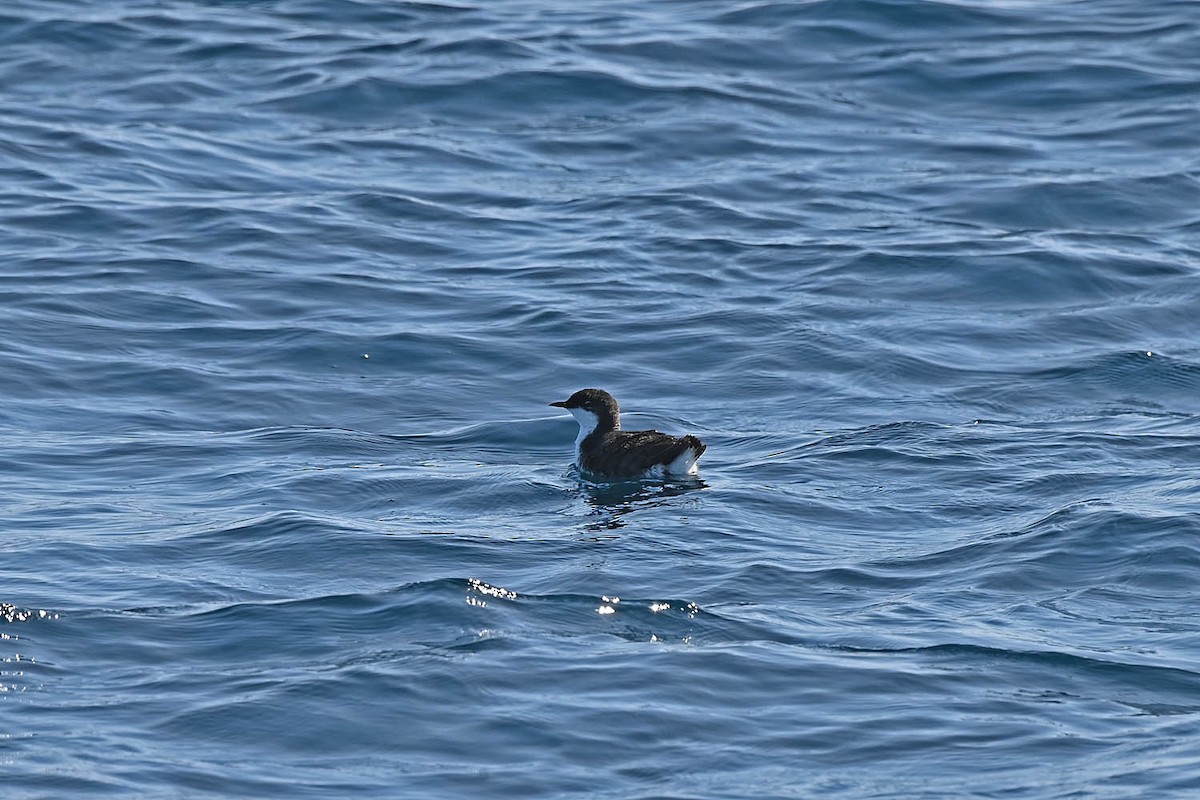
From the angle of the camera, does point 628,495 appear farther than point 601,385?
No

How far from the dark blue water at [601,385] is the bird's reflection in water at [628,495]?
5 centimetres

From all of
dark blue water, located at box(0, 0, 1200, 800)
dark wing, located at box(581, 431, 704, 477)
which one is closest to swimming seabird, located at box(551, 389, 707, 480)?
dark wing, located at box(581, 431, 704, 477)

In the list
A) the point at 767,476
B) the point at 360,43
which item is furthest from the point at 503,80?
the point at 767,476

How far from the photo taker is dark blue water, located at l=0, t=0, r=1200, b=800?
304 inches

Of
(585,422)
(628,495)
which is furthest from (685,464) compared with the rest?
(585,422)

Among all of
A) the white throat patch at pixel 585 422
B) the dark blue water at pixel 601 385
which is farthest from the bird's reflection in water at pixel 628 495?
the white throat patch at pixel 585 422

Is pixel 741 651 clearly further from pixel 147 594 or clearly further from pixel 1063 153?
pixel 1063 153

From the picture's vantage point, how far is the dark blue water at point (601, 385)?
7.73 meters

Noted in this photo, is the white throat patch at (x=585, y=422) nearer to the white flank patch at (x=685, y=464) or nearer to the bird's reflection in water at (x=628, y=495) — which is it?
the bird's reflection in water at (x=628, y=495)

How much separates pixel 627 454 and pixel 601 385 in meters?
1.90

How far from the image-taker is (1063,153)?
61.0 feet

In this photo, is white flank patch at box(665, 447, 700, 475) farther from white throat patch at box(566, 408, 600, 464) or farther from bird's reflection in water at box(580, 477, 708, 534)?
white throat patch at box(566, 408, 600, 464)

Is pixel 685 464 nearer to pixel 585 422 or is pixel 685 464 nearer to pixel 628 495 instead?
pixel 628 495

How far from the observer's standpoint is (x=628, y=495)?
38.2 feet
